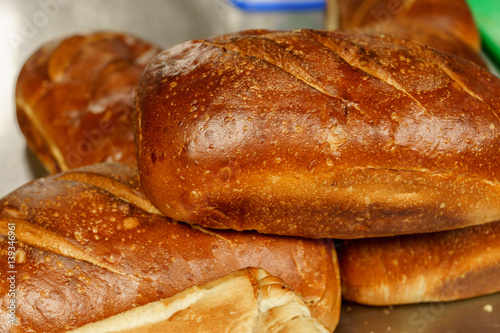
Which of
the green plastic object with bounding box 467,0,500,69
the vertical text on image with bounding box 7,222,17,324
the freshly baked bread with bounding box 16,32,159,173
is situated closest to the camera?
the vertical text on image with bounding box 7,222,17,324

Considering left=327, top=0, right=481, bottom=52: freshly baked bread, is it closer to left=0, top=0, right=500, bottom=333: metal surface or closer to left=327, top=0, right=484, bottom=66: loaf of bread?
left=327, top=0, right=484, bottom=66: loaf of bread

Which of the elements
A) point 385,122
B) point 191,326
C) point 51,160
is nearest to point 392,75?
point 385,122

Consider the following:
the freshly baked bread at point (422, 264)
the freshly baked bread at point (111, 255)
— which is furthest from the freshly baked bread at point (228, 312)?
the freshly baked bread at point (422, 264)

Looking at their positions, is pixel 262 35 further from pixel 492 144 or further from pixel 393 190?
pixel 492 144

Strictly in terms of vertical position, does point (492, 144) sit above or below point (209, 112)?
below

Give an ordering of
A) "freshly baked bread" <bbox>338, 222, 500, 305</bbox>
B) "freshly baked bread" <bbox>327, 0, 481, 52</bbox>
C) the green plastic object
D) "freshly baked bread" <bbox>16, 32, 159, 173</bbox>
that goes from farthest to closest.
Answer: the green plastic object
"freshly baked bread" <bbox>327, 0, 481, 52</bbox>
"freshly baked bread" <bbox>16, 32, 159, 173</bbox>
"freshly baked bread" <bbox>338, 222, 500, 305</bbox>

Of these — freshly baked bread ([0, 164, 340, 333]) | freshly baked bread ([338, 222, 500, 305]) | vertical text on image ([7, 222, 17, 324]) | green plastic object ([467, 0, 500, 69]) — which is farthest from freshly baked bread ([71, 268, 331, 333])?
green plastic object ([467, 0, 500, 69])
